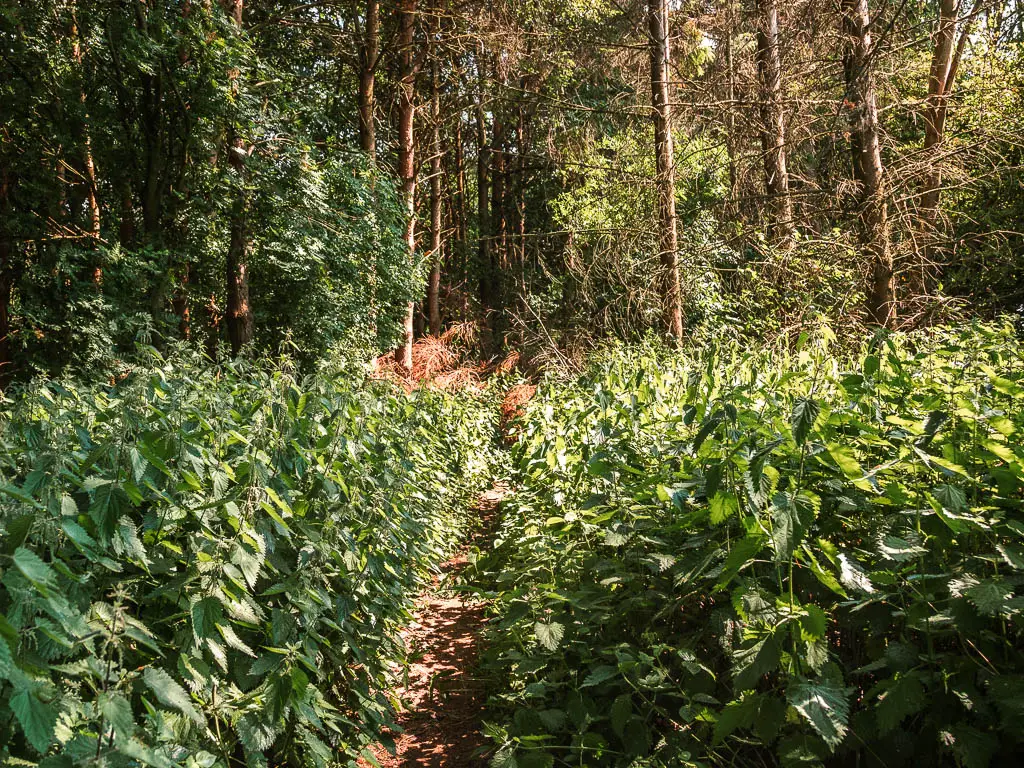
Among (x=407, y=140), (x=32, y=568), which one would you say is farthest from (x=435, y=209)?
(x=32, y=568)

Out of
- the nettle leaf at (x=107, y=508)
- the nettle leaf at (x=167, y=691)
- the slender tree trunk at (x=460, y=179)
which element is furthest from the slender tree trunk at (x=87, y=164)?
the slender tree trunk at (x=460, y=179)

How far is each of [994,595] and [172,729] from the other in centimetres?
230

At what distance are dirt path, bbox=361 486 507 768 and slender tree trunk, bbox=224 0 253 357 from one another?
6190mm

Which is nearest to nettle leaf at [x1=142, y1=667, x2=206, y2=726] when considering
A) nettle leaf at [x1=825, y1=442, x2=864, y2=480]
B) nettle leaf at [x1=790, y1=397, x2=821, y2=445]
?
nettle leaf at [x1=790, y1=397, x2=821, y2=445]

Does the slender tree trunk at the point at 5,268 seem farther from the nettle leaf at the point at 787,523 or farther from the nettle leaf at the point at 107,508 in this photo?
the nettle leaf at the point at 787,523

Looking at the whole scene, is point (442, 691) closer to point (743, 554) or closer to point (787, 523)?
point (743, 554)

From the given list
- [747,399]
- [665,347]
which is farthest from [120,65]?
[747,399]

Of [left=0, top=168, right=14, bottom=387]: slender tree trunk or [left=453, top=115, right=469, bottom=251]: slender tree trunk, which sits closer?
[left=0, top=168, right=14, bottom=387]: slender tree trunk

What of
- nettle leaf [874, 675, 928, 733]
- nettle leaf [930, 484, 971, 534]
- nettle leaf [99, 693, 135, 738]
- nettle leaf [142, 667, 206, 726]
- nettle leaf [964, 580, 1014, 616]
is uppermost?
nettle leaf [930, 484, 971, 534]

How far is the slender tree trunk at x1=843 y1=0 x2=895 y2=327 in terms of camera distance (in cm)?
890

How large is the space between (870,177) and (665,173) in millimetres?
3027

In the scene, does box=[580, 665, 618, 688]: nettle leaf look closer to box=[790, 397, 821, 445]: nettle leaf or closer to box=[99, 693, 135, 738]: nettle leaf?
box=[790, 397, 821, 445]: nettle leaf

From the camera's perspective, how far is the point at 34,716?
4.98ft

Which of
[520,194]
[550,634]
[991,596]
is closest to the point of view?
[991,596]
